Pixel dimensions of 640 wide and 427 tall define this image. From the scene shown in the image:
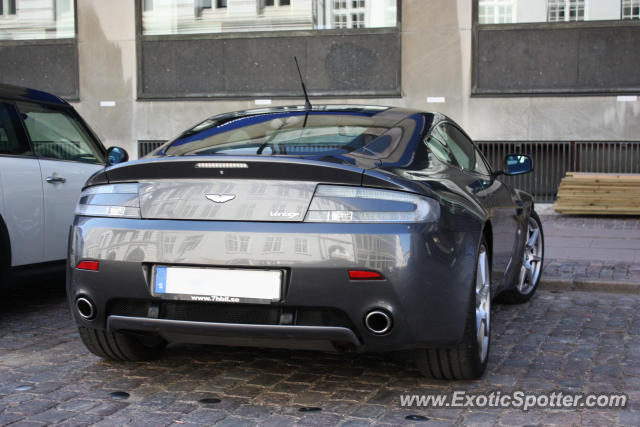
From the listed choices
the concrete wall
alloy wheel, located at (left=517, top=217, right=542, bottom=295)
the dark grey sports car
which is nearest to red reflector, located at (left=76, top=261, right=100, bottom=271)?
the dark grey sports car

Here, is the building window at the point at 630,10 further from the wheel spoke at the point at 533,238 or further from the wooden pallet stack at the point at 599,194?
the wheel spoke at the point at 533,238

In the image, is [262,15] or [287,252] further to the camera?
[262,15]

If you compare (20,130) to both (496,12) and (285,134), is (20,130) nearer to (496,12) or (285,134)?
(285,134)

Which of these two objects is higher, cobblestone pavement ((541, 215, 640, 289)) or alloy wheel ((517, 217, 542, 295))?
alloy wheel ((517, 217, 542, 295))

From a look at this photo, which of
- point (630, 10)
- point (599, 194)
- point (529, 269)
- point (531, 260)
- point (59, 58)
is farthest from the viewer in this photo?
point (59, 58)

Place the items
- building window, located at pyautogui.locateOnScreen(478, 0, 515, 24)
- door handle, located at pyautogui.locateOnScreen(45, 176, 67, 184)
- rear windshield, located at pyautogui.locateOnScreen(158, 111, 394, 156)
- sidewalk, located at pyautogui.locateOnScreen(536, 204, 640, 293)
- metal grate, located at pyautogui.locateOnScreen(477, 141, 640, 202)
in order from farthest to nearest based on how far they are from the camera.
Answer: building window, located at pyautogui.locateOnScreen(478, 0, 515, 24) → metal grate, located at pyautogui.locateOnScreen(477, 141, 640, 202) → sidewalk, located at pyautogui.locateOnScreen(536, 204, 640, 293) → door handle, located at pyautogui.locateOnScreen(45, 176, 67, 184) → rear windshield, located at pyautogui.locateOnScreen(158, 111, 394, 156)

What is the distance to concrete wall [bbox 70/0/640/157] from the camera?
45.5ft

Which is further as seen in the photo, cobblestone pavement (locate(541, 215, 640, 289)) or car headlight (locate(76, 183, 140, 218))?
cobblestone pavement (locate(541, 215, 640, 289))

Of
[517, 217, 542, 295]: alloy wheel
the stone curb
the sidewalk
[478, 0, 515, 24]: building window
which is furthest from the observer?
[478, 0, 515, 24]: building window

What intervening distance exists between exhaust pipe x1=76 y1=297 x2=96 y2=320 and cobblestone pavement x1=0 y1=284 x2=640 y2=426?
14.9 inches

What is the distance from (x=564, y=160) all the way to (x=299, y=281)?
11222 millimetres

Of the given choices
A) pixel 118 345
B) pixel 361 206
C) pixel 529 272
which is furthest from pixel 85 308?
pixel 529 272

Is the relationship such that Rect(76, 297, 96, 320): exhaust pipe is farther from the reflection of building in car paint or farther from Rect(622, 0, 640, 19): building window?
Rect(622, 0, 640, 19): building window

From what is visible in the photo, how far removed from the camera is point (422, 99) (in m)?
14.4
